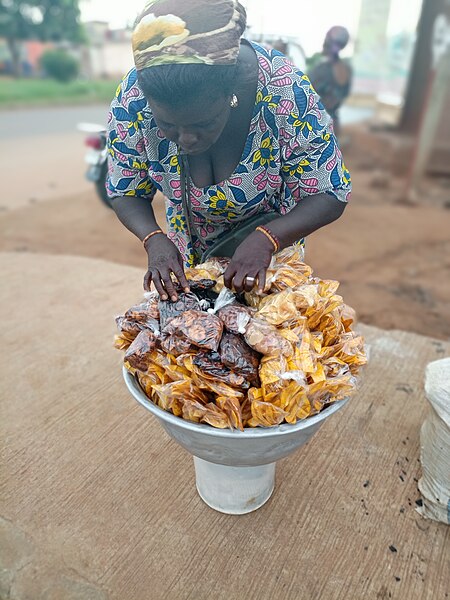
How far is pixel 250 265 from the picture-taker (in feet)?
4.50

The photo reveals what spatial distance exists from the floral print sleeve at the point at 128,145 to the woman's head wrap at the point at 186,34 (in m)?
0.23

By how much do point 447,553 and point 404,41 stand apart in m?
16.3

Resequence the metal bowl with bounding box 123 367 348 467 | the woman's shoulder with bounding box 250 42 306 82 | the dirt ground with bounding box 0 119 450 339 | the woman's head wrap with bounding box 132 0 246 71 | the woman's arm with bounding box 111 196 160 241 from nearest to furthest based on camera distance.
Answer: the woman's head wrap with bounding box 132 0 246 71
the metal bowl with bounding box 123 367 348 467
the woman's shoulder with bounding box 250 42 306 82
the woman's arm with bounding box 111 196 160 241
the dirt ground with bounding box 0 119 450 339

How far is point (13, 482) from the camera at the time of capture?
1756 mm

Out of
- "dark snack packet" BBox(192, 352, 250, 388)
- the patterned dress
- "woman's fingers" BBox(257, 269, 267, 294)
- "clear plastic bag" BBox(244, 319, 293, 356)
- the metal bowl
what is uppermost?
the patterned dress

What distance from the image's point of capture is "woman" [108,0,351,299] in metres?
1.14

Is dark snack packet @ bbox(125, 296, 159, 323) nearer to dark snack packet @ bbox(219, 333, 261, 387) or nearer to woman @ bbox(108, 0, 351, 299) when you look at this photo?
woman @ bbox(108, 0, 351, 299)

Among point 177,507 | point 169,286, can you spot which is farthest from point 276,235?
point 177,507

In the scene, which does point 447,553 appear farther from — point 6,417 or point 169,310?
point 6,417

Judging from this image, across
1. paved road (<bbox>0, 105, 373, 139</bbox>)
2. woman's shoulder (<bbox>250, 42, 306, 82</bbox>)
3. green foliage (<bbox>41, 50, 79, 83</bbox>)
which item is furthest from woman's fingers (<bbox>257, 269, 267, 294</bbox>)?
green foliage (<bbox>41, 50, 79, 83</bbox>)

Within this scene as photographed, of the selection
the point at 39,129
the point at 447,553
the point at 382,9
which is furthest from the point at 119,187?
the point at 382,9

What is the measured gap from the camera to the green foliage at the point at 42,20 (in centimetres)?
2992

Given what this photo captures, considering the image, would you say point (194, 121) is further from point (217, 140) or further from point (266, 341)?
point (266, 341)

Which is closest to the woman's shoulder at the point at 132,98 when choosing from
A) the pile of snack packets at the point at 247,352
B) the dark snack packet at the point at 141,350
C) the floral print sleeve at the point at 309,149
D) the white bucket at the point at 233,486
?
the floral print sleeve at the point at 309,149
